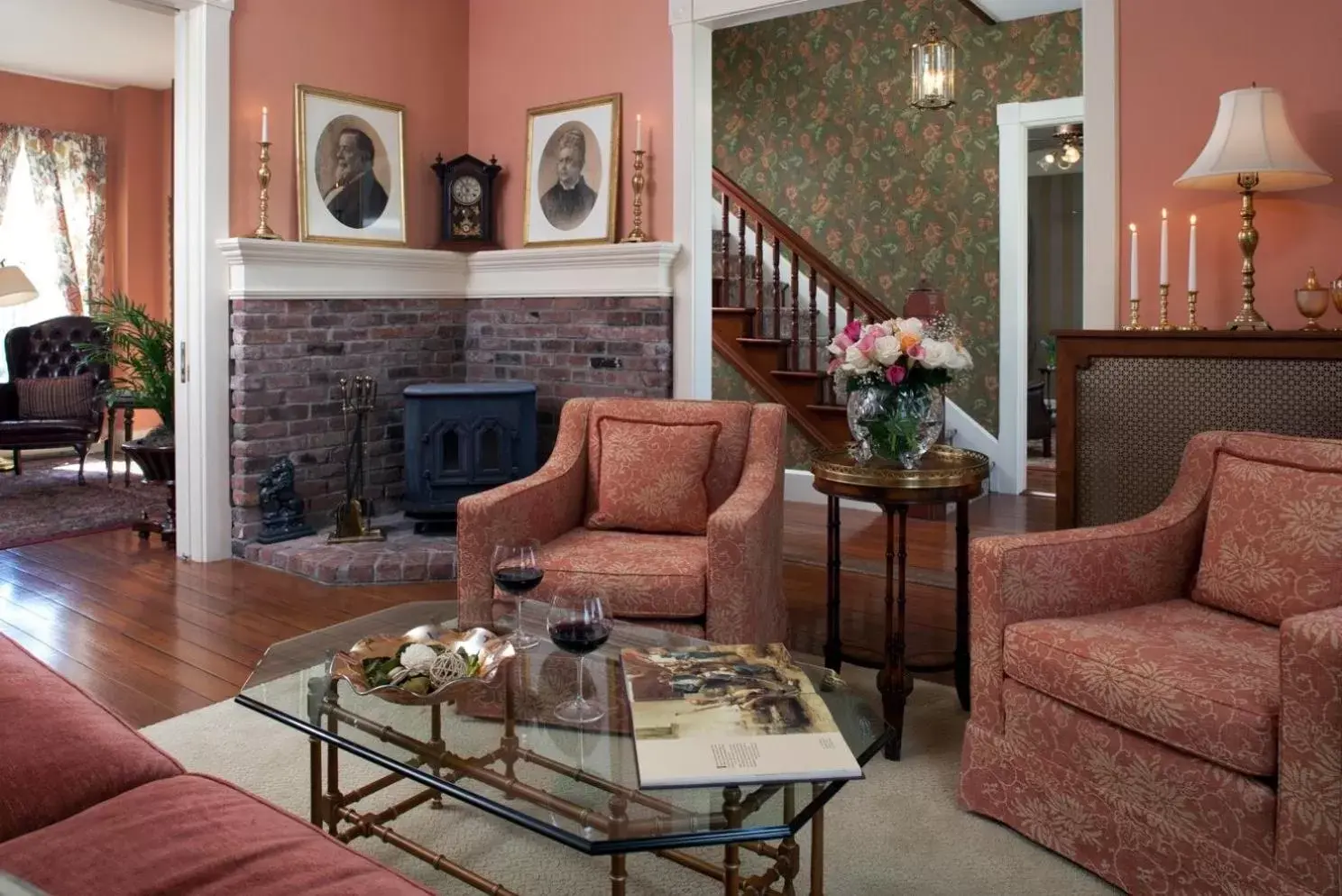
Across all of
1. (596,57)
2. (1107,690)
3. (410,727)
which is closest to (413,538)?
(596,57)

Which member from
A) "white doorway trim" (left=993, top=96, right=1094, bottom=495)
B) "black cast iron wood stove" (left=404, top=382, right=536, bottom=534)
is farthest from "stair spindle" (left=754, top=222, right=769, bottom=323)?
"black cast iron wood stove" (left=404, top=382, right=536, bottom=534)

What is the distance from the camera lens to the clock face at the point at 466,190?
5762 mm

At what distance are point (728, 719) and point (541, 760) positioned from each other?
31 cm

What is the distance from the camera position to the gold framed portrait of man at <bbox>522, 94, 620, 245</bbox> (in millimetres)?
5324

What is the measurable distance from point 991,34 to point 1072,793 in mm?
6001

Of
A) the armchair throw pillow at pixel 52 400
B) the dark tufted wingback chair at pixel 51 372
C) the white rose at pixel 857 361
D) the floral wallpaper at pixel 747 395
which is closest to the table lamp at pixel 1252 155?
the white rose at pixel 857 361

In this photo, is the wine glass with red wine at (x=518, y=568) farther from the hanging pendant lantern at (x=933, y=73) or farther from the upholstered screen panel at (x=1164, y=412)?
the hanging pendant lantern at (x=933, y=73)

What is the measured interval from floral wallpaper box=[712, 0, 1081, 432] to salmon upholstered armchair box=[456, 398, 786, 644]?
420cm

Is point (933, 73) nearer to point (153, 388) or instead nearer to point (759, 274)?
point (759, 274)

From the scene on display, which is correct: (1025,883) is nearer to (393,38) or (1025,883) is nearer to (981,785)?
(981,785)

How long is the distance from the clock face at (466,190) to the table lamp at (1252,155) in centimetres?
345

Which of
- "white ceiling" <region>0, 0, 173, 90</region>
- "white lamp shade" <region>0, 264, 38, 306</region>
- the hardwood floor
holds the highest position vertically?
"white ceiling" <region>0, 0, 173, 90</region>

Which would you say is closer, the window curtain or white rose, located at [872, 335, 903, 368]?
white rose, located at [872, 335, 903, 368]

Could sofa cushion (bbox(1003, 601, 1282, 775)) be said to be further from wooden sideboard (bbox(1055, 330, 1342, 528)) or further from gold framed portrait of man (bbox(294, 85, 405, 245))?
gold framed portrait of man (bbox(294, 85, 405, 245))
